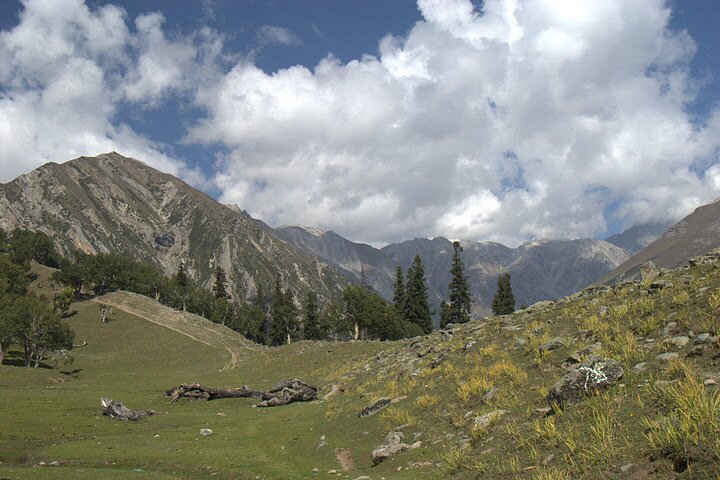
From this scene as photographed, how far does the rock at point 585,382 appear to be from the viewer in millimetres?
14680

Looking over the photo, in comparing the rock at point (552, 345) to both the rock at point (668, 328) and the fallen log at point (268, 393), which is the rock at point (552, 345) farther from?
the fallen log at point (268, 393)

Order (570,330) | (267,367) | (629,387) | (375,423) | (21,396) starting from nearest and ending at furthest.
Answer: (629,387)
(375,423)
(570,330)
(21,396)
(267,367)

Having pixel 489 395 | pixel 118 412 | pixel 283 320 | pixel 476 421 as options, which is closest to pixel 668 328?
pixel 489 395

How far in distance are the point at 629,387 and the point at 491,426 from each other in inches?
185

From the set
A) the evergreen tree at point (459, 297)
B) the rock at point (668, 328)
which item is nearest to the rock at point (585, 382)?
the rock at point (668, 328)

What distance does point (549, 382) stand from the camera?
59.6ft

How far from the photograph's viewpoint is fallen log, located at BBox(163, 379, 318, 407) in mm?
40469

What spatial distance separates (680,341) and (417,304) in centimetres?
10455

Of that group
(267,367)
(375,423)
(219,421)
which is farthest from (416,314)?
(375,423)

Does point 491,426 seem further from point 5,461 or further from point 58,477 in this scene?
point 5,461

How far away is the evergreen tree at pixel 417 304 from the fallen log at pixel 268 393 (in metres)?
76.6

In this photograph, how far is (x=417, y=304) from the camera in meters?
120

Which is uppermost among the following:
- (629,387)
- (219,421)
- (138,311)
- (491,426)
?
(138,311)

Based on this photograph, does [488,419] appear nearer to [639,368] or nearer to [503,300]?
[639,368]
